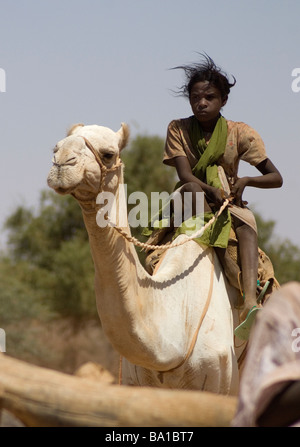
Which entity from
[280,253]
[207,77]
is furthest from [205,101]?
[280,253]

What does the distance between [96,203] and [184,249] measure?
119 cm

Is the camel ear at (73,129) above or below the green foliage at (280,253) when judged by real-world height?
above

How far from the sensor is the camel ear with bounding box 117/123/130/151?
612 centimetres

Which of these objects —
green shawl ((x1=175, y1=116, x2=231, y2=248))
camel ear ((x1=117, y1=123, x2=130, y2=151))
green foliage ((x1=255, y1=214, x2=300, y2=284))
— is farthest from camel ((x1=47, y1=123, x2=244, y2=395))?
green foliage ((x1=255, y1=214, x2=300, y2=284))

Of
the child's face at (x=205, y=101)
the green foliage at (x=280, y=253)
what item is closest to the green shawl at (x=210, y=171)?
the child's face at (x=205, y=101)

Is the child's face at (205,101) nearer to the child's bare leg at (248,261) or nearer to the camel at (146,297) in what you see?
the child's bare leg at (248,261)

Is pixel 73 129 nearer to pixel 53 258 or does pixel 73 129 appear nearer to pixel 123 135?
pixel 123 135

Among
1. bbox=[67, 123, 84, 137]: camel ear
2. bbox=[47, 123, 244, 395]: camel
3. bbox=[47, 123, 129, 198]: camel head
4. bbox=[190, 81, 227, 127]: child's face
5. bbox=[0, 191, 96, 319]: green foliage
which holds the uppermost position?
bbox=[190, 81, 227, 127]: child's face

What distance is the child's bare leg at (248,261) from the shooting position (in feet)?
21.5

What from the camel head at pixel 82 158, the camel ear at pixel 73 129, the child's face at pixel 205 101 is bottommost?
the camel head at pixel 82 158

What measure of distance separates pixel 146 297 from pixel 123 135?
46.7 inches

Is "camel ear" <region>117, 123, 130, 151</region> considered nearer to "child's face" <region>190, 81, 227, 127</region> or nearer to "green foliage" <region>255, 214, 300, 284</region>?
"child's face" <region>190, 81, 227, 127</region>

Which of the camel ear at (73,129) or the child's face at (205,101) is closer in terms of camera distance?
the camel ear at (73,129)

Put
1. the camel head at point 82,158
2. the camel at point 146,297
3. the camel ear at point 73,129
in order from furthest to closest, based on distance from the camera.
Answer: the camel ear at point 73,129, the camel at point 146,297, the camel head at point 82,158
